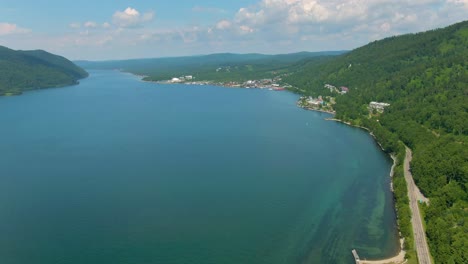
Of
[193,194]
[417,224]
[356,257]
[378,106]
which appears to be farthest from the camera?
[378,106]

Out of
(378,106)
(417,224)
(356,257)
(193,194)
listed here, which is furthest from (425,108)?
(193,194)

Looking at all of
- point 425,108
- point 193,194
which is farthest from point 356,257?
point 425,108

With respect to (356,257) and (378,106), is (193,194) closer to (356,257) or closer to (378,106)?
(356,257)

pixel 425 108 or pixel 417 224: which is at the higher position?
pixel 425 108

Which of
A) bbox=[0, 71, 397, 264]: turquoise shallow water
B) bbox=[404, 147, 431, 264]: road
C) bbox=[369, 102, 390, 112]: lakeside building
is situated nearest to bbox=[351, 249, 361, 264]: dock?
bbox=[0, 71, 397, 264]: turquoise shallow water

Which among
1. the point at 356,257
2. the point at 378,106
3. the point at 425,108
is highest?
the point at 425,108

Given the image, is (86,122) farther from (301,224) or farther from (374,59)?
(374,59)

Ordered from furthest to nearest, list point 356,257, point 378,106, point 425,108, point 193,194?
point 378,106 < point 425,108 < point 193,194 < point 356,257

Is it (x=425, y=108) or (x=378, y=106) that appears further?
(x=378, y=106)

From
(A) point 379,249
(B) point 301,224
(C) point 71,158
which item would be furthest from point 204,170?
(A) point 379,249
